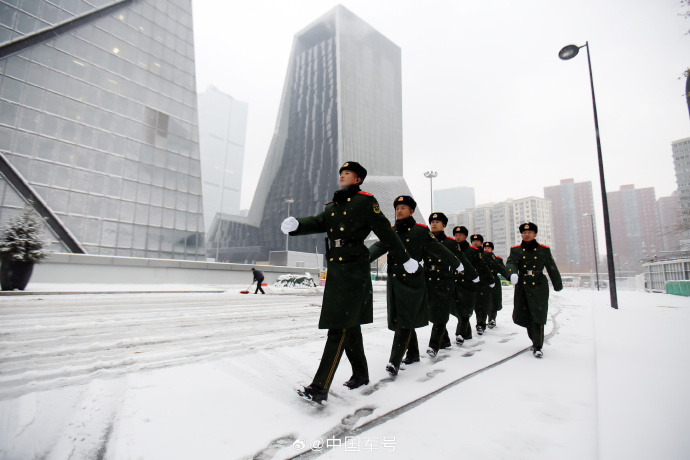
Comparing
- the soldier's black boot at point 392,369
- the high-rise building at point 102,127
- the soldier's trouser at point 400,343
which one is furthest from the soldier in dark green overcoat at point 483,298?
the high-rise building at point 102,127

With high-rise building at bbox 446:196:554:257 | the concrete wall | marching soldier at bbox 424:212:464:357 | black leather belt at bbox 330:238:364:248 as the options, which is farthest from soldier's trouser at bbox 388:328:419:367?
high-rise building at bbox 446:196:554:257

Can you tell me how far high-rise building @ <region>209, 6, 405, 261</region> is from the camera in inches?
2781

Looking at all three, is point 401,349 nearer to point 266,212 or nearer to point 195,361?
point 195,361

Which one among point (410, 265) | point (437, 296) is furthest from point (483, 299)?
point (410, 265)

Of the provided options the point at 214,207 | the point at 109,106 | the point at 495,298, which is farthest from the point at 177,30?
the point at 214,207

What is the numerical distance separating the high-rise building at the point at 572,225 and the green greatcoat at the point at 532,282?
253ft

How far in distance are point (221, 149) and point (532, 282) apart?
189032mm

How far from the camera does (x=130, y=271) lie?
1817 cm

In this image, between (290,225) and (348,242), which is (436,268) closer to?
(348,242)

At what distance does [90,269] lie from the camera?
16812 mm

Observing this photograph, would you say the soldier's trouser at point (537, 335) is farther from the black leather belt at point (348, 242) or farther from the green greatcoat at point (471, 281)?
the black leather belt at point (348, 242)

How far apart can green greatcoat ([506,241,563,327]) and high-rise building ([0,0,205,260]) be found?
25210 mm

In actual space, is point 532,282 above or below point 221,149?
below

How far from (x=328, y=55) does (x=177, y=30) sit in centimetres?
5499
